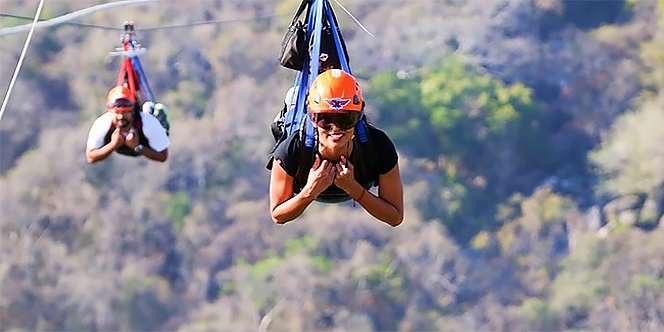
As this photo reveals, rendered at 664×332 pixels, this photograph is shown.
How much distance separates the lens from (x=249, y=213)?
858 inches

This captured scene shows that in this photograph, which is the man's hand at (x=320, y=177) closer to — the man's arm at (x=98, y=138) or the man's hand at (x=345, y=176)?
the man's hand at (x=345, y=176)

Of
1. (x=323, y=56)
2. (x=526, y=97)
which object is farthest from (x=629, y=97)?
(x=323, y=56)

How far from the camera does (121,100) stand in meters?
6.12

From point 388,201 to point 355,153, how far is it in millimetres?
168

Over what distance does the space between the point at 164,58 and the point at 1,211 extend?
436cm

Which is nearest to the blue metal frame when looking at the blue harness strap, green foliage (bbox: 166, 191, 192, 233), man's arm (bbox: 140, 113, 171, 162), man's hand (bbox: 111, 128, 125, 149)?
the blue harness strap

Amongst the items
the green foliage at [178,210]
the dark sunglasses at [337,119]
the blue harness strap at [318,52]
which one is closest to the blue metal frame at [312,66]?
the blue harness strap at [318,52]

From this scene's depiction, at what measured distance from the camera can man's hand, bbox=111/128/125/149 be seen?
6.02 m

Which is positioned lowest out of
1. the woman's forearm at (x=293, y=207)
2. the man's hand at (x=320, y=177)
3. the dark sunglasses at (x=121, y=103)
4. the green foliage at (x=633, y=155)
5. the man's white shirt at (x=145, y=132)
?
the woman's forearm at (x=293, y=207)

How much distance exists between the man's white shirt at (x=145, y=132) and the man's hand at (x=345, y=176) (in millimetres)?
2465

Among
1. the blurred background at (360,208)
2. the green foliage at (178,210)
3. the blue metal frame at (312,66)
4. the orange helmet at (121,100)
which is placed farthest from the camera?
the green foliage at (178,210)

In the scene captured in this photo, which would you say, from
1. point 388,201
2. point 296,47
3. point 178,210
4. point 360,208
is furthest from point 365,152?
point 178,210

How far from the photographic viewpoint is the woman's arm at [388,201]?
397 centimetres

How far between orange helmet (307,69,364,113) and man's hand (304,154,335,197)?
15cm
